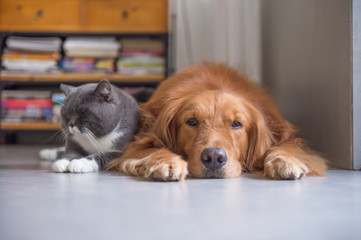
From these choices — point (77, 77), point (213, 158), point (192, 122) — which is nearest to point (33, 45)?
point (77, 77)

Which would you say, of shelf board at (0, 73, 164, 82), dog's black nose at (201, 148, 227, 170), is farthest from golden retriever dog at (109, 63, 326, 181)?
shelf board at (0, 73, 164, 82)

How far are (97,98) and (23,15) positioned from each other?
2880mm

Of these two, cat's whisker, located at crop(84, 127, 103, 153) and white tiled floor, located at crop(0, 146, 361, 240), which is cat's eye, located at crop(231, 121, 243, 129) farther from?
cat's whisker, located at crop(84, 127, 103, 153)

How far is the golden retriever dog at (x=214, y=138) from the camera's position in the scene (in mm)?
1746

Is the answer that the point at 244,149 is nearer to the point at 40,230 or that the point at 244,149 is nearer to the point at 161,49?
the point at 40,230

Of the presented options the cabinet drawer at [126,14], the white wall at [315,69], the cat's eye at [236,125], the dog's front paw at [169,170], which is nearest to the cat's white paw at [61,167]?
the dog's front paw at [169,170]

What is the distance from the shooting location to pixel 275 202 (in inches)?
52.9

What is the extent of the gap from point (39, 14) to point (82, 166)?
307 cm

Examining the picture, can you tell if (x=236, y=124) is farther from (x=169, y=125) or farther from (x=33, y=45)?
(x=33, y=45)

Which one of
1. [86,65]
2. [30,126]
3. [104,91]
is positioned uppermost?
[86,65]

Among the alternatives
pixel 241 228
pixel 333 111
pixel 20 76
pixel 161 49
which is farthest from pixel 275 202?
pixel 20 76

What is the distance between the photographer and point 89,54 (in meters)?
4.49

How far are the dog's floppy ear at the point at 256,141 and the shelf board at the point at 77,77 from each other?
2.58m

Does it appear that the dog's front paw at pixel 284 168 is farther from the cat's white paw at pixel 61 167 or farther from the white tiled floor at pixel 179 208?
the cat's white paw at pixel 61 167
